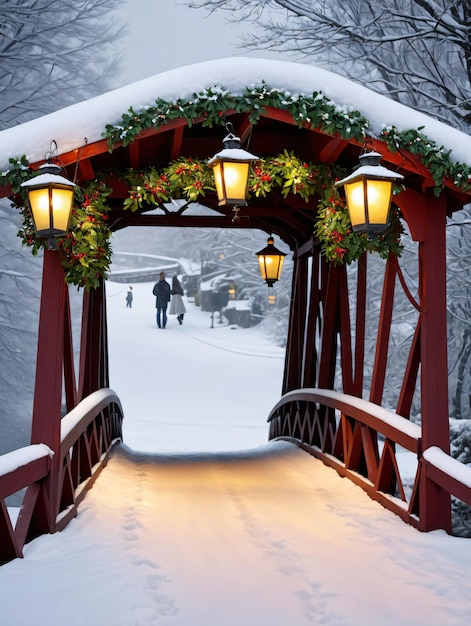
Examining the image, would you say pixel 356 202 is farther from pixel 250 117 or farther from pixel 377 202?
pixel 250 117

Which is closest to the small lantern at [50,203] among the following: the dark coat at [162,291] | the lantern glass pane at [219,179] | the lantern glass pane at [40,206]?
the lantern glass pane at [40,206]

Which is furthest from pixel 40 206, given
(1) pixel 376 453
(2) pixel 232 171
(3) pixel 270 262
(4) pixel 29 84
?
(4) pixel 29 84

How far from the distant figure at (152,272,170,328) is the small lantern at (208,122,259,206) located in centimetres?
2128

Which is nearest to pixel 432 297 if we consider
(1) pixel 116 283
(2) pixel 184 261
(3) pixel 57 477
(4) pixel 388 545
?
(4) pixel 388 545

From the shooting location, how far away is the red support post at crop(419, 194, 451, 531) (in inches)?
218

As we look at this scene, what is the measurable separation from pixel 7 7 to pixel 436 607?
37.8ft

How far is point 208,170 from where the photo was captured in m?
5.95

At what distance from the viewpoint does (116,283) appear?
A: 4706 centimetres

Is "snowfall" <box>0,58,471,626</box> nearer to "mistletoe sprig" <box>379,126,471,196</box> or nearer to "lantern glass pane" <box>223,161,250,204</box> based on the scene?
"mistletoe sprig" <box>379,126,471,196</box>

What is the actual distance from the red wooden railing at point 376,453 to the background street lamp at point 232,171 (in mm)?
2276

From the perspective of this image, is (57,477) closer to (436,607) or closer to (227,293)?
(436,607)

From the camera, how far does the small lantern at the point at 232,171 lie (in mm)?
5102

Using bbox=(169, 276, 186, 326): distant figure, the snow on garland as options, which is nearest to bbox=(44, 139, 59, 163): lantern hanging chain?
the snow on garland

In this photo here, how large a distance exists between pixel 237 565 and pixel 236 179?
255 centimetres
